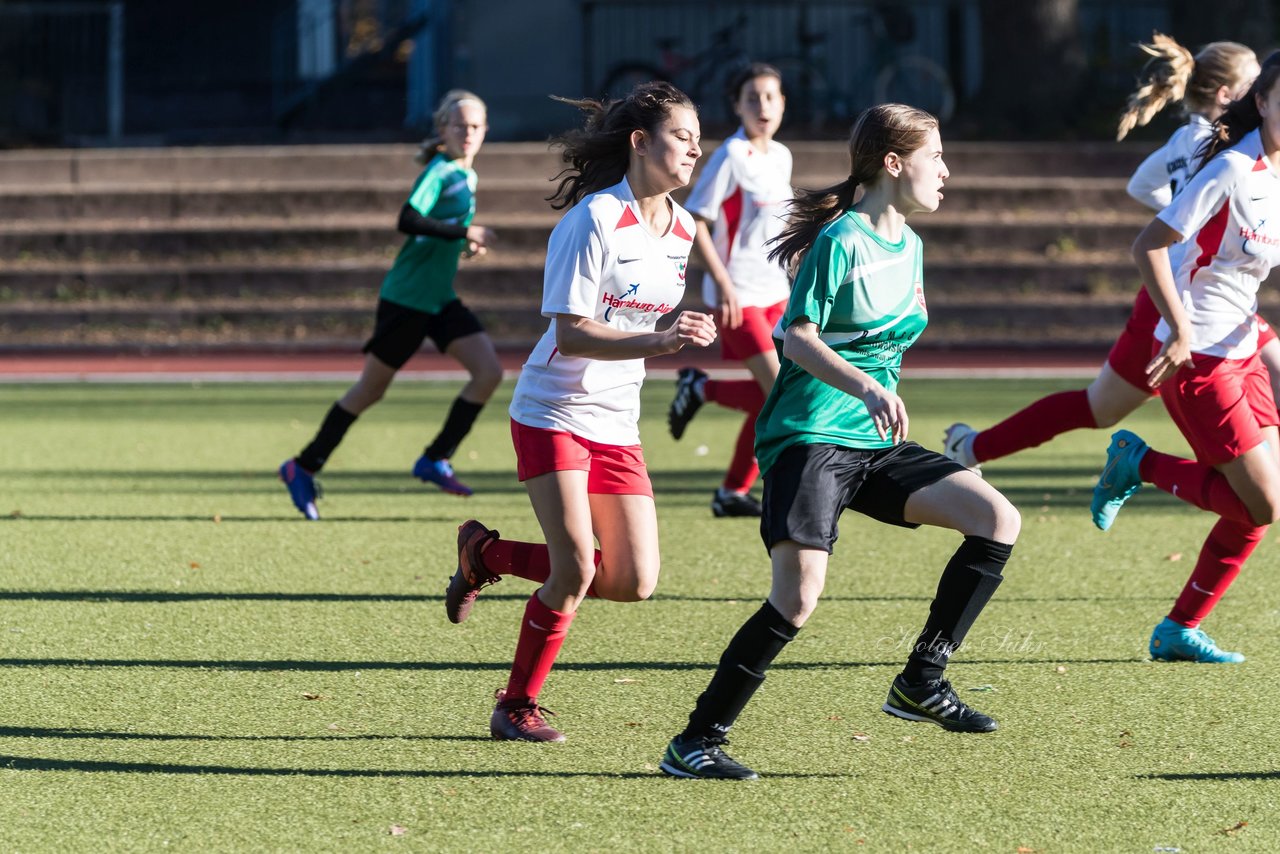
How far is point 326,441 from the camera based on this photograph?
8328 millimetres

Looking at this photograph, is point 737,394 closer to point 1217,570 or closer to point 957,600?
point 1217,570

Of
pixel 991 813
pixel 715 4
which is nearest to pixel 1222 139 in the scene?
pixel 991 813

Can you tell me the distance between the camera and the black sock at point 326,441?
27.3 feet

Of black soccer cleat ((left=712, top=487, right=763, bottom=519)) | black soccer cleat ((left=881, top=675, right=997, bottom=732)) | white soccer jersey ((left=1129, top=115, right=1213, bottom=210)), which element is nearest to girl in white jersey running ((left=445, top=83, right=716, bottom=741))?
black soccer cleat ((left=881, top=675, right=997, bottom=732))

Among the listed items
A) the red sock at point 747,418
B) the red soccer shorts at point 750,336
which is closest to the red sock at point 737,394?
the red sock at point 747,418

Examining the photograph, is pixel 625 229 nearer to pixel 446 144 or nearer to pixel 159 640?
pixel 159 640

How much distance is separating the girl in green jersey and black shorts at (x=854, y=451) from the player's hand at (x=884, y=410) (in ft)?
0.07

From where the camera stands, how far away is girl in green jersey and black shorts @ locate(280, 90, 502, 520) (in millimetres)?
7953

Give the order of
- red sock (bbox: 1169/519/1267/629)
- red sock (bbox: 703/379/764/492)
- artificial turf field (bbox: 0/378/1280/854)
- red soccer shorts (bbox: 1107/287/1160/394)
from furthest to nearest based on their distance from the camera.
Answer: red sock (bbox: 703/379/764/492), red soccer shorts (bbox: 1107/287/1160/394), red sock (bbox: 1169/519/1267/629), artificial turf field (bbox: 0/378/1280/854)

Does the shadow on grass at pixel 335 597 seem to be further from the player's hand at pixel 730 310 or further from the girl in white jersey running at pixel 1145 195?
the player's hand at pixel 730 310

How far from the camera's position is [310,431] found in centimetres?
1188

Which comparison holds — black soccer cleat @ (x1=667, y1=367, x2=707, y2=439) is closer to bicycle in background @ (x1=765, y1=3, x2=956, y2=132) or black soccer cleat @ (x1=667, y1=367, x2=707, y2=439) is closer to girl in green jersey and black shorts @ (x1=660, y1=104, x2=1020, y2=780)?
girl in green jersey and black shorts @ (x1=660, y1=104, x2=1020, y2=780)

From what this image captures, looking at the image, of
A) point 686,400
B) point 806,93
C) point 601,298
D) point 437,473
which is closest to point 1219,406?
point 601,298

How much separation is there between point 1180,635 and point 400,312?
13.8 ft
